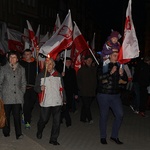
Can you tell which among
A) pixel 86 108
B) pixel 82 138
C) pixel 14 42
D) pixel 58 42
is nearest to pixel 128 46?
pixel 58 42

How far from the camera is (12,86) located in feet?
26.1

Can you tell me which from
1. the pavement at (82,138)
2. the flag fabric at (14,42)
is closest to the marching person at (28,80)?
the pavement at (82,138)

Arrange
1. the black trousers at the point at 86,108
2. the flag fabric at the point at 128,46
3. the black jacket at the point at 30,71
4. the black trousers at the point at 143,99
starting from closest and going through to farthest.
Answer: the flag fabric at the point at 128,46
the black jacket at the point at 30,71
the black trousers at the point at 86,108
the black trousers at the point at 143,99

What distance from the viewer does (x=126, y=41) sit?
313 inches

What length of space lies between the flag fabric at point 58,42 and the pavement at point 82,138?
184cm

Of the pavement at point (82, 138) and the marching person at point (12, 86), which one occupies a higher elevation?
the marching person at point (12, 86)

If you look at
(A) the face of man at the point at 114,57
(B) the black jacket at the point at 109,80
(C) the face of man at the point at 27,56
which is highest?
(A) the face of man at the point at 114,57

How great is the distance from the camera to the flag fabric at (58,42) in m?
9.23

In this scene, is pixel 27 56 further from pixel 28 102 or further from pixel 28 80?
pixel 28 102

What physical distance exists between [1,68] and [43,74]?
33.4 inches

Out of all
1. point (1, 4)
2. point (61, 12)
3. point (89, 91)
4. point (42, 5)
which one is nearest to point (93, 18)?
point (61, 12)

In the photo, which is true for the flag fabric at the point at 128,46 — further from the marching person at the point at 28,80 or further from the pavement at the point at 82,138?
the marching person at the point at 28,80

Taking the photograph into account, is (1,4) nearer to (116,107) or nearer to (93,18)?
(116,107)

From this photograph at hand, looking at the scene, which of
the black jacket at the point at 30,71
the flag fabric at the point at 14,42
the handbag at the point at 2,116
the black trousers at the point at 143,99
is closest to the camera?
the handbag at the point at 2,116
